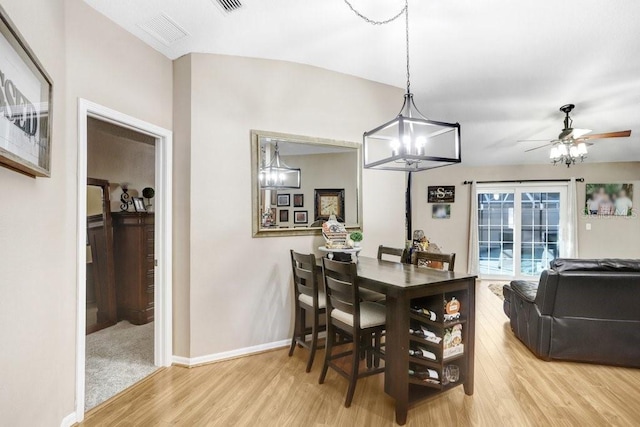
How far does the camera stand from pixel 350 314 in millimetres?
2107

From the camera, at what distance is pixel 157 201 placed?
264 centimetres

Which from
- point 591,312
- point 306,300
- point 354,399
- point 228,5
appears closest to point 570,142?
point 591,312

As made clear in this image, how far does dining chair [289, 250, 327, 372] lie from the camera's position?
7.97 feet

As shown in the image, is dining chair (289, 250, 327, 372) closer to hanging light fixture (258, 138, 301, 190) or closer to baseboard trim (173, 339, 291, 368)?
baseboard trim (173, 339, 291, 368)

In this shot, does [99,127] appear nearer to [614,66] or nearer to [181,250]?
[181,250]

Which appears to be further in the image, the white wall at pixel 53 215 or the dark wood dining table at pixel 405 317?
the dark wood dining table at pixel 405 317

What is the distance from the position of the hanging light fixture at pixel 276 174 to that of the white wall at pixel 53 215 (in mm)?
989

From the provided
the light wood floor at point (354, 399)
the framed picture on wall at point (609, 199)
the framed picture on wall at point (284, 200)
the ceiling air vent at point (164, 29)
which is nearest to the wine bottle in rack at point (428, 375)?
the light wood floor at point (354, 399)

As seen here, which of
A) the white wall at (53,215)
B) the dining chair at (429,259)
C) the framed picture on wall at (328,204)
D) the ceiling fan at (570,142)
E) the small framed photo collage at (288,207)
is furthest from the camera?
the ceiling fan at (570,142)

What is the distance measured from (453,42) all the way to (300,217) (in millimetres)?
2018

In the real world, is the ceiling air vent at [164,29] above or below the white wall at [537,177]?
above

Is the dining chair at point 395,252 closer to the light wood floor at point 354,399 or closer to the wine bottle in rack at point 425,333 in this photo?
the wine bottle in rack at point 425,333

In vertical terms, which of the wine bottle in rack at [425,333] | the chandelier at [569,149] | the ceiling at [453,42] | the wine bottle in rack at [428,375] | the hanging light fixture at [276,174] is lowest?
the wine bottle in rack at [428,375]

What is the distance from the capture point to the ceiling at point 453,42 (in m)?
2.19
